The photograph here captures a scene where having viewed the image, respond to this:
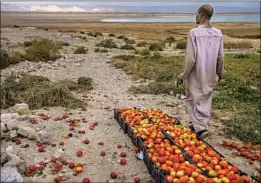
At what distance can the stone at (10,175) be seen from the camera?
15.5 feet

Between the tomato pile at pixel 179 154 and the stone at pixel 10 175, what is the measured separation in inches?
68.2

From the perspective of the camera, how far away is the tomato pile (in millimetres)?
4770

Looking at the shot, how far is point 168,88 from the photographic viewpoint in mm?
10648

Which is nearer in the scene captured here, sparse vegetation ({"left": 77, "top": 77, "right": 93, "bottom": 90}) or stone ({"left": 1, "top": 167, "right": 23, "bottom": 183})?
stone ({"left": 1, "top": 167, "right": 23, "bottom": 183})

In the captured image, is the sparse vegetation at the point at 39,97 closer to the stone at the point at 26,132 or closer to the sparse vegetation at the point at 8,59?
the stone at the point at 26,132

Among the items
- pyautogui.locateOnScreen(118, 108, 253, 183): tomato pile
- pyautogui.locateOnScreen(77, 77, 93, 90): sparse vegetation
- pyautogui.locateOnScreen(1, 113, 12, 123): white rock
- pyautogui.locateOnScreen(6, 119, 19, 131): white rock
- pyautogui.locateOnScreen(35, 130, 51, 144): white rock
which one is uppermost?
pyautogui.locateOnScreen(1, 113, 12, 123): white rock

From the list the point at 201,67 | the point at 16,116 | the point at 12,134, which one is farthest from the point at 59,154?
the point at 201,67

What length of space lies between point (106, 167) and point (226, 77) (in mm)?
7817

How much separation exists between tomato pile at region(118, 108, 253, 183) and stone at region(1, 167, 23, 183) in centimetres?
173

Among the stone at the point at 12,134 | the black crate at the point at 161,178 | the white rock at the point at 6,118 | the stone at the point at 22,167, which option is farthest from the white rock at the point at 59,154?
the black crate at the point at 161,178

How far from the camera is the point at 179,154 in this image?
5.44 meters

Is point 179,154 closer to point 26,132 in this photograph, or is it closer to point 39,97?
point 26,132

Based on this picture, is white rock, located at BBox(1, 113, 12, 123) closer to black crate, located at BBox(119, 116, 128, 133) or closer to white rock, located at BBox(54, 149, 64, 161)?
white rock, located at BBox(54, 149, 64, 161)

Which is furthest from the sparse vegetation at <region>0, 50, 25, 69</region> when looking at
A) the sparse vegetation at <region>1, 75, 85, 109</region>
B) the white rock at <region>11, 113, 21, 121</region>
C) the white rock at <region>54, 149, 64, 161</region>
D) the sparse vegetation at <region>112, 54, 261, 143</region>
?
the white rock at <region>54, 149, 64, 161</region>
